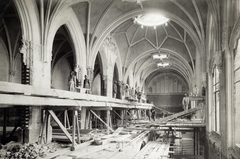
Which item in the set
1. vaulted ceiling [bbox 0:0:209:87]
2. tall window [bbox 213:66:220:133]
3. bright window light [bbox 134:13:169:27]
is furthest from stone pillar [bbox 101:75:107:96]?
tall window [bbox 213:66:220:133]

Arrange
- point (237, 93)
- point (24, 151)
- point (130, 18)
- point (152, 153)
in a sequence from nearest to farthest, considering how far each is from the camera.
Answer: point (237, 93) → point (24, 151) → point (152, 153) → point (130, 18)

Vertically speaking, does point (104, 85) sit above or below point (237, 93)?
above

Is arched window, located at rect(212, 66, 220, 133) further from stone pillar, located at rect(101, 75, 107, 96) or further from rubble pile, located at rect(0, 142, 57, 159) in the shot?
stone pillar, located at rect(101, 75, 107, 96)

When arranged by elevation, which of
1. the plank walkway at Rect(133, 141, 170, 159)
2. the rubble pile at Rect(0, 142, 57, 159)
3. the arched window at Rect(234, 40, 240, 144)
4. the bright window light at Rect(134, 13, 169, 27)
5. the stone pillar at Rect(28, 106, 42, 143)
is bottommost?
the plank walkway at Rect(133, 141, 170, 159)

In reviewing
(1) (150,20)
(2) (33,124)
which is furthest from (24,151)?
(1) (150,20)

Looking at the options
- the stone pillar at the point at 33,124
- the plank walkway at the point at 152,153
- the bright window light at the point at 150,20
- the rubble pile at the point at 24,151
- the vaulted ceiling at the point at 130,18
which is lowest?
the plank walkway at the point at 152,153

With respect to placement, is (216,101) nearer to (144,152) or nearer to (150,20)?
(144,152)

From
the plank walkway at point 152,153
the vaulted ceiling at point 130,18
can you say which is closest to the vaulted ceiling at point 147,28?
the vaulted ceiling at point 130,18

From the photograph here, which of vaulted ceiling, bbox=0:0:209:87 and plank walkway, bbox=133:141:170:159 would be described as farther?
vaulted ceiling, bbox=0:0:209:87

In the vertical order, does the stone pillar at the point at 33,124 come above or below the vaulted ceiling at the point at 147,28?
below

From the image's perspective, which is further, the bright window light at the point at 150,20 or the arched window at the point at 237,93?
the bright window light at the point at 150,20

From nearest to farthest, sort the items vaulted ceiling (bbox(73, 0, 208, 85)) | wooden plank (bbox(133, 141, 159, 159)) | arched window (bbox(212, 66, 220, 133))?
wooden plank (bbox(133, 141, 159, 159)), arched window (bbox(212, 66, 220, 133)), vaulted ceiling (bbox(73, 0, 208, 85))

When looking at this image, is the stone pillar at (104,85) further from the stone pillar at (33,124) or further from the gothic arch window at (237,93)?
the gothic arch window at (237,93)

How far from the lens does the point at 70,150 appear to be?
29.1ft
